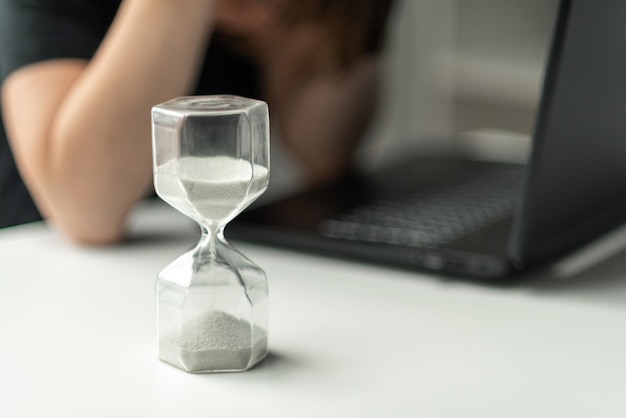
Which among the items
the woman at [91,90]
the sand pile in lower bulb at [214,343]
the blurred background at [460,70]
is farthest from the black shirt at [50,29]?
the blurred background at [460,70]

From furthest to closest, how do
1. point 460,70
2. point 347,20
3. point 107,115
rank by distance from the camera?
point 460,70 → point 347,20 → point 107,115

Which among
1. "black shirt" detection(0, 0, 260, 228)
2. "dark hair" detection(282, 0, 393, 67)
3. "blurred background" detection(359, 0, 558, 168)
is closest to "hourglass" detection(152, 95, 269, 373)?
"black shirt" detection(0, 0, 260, 228)

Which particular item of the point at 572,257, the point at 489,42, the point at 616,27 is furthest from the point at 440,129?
the point at 616,27

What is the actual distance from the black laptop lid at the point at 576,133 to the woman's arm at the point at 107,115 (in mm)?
399

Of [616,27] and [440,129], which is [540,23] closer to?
[440,129]

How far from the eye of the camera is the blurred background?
1653 mm

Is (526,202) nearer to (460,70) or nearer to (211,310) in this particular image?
(211,310)

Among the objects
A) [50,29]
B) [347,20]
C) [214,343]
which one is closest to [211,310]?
[214,343]

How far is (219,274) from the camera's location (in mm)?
590

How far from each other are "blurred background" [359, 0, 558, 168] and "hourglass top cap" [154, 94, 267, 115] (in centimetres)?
99

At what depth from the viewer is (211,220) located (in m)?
0.58

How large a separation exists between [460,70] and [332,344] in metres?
1.23

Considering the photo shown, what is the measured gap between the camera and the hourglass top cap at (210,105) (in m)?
0.56

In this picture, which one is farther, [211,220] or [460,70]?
[460,70]
